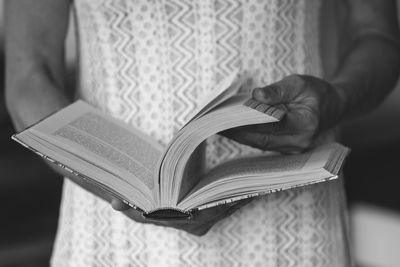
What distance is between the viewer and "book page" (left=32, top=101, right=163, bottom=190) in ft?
2.69

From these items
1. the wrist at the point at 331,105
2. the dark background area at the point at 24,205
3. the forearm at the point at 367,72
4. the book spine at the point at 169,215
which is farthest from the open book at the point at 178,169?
the dark background area at the point at 24,205

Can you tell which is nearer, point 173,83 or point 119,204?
point 119,204

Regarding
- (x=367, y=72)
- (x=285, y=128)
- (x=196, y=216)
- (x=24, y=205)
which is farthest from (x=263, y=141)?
(x=24, y=205)

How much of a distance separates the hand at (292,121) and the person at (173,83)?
5 centimetres

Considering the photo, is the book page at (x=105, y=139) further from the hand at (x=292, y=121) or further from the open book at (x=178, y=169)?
the hand at (x=292, y=121)

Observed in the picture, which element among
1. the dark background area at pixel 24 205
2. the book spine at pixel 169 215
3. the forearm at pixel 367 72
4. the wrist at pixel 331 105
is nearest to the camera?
the book spine at pixel 169 215

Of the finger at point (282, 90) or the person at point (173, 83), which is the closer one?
the finger at point (282, 90)

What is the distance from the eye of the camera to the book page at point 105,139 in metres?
0.82

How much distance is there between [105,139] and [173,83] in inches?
6.9

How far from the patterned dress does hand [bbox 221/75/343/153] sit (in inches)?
5.0

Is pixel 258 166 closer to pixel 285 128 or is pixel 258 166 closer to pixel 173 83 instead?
pixel 285 128

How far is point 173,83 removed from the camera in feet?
3.31

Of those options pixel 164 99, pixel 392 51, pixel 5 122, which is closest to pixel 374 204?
pixel 5 122

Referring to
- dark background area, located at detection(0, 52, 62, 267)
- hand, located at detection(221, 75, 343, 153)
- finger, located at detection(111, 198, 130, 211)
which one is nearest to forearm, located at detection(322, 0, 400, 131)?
hand, located at detection(221, 75, 343, 153)
